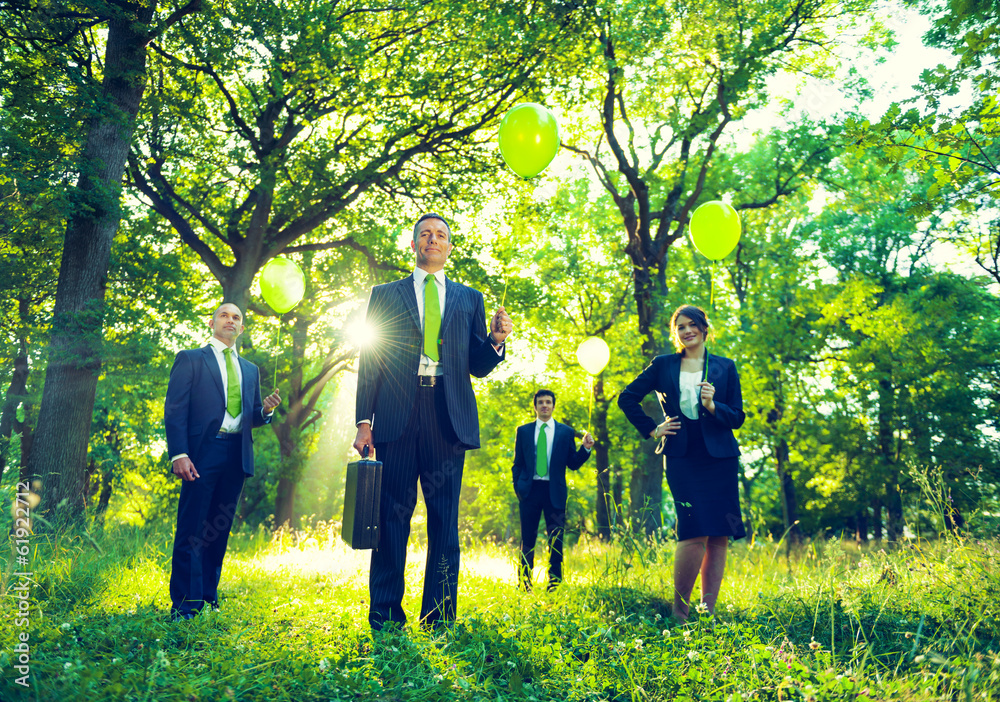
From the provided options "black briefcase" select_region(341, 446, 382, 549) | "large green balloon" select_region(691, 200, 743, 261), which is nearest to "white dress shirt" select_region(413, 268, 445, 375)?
"black briefcase" select_region(341, 446, 382, 549)

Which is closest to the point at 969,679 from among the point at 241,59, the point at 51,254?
the point at 241,59

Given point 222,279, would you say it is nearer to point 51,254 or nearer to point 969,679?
point 51,254

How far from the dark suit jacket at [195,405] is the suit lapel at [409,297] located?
164cm

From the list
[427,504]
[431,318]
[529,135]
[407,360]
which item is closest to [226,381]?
[407,360]

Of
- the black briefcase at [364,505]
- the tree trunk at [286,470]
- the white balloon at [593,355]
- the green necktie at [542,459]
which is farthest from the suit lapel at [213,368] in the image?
the tree trunk at [286,470]

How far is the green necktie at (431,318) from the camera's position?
3621 mm

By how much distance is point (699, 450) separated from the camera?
412cm

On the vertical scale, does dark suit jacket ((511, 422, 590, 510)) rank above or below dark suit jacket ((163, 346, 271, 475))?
below

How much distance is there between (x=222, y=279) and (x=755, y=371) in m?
11.7

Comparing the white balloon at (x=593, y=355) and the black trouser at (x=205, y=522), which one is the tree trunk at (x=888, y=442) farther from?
the black trouser at (x=205, y=522)

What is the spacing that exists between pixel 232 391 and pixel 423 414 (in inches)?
68.2

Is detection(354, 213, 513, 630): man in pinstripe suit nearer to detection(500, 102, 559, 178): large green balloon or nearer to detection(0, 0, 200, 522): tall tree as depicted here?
detection(500, 102, 559, 178): large green balloon

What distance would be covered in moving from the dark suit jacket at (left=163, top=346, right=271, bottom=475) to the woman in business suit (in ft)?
9.65

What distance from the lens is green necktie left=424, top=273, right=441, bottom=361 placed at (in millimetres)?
3621
